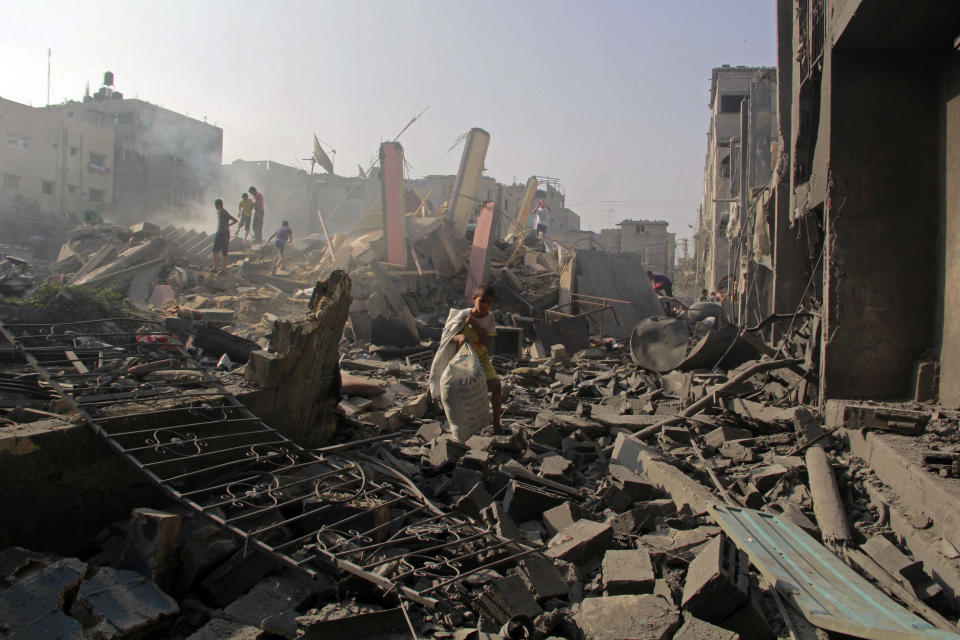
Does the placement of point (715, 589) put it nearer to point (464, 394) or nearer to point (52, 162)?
point (464, 394)

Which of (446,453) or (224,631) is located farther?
(446,453)

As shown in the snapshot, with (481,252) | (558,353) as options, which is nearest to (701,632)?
(558,353)

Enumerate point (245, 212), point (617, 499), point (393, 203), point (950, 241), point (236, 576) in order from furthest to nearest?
point (245, 212) < point (393, 203) < point (950, 241) < point (617, 499) < point (236, 576)

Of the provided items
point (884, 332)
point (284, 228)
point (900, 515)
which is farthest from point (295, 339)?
point (284, 228)

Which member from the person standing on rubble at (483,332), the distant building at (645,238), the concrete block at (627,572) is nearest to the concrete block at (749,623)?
the concrete block at (627,572)

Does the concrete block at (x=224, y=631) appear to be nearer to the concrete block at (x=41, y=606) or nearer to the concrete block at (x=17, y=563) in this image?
the concrete block at (x=41, y=606)

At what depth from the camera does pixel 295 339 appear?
4.85 metres

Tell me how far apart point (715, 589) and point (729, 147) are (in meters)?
30.2

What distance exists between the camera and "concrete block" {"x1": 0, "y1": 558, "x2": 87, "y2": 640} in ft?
8.03

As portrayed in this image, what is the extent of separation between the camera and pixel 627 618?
2.73 m

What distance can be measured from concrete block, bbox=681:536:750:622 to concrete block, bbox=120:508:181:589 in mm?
2514

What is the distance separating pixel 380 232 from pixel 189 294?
4799 mm

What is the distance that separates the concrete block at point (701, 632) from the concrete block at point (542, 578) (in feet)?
2.07

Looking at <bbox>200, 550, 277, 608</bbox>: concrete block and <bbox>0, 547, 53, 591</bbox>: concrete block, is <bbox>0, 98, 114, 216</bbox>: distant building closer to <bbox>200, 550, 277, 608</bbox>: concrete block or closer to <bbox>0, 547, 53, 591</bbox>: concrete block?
<bbox>0, 547, 53, 591</bbox>: concrete block
